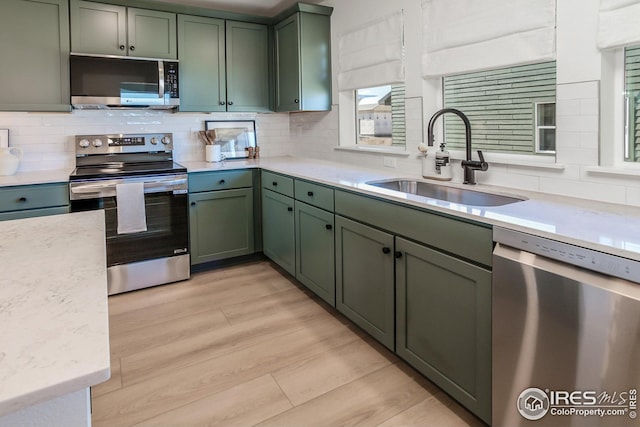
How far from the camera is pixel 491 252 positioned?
5.32 feet

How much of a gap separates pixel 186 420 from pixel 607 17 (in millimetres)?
2454

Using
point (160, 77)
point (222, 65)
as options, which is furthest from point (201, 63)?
point (160, 77)

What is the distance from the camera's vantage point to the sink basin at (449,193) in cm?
224

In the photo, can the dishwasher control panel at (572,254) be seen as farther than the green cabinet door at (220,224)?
No

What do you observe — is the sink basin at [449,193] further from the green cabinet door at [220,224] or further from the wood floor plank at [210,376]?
the green cabinet door at [220,224]

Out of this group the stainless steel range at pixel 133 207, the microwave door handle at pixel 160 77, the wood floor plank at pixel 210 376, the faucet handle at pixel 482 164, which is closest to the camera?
the wood floor plank at pixel 210 376

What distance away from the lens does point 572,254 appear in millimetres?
1339

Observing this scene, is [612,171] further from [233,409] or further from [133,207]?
[133,207]

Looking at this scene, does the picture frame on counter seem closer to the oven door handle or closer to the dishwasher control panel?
the oven door handle

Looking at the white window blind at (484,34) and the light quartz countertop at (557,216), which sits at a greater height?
the white window blind at (484,34)

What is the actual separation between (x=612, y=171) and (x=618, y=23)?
23.7 inches

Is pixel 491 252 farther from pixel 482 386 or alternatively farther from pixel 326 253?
pixel 326 253

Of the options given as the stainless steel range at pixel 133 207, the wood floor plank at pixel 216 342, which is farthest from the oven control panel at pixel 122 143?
the wood floor plank at pixel 216 342

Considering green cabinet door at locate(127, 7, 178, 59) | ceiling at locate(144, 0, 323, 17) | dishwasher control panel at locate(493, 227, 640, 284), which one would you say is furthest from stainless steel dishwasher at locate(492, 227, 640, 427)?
ceiling at locate(144, 0, 323, 17)
